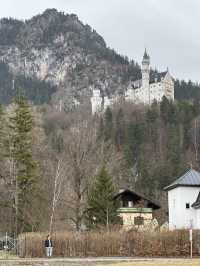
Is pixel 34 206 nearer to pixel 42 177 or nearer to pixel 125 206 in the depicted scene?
pixel 42 177

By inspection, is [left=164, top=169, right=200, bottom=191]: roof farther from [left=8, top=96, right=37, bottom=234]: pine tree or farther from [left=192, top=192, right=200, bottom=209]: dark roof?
[left=8, top=96, right=37, bottom=234]: pine tree

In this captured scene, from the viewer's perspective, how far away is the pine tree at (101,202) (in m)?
62.1

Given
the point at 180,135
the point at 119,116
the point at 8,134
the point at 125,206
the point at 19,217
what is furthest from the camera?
the point at 119,116

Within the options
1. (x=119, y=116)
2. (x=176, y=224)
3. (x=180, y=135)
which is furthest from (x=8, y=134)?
(x=119, y=116)

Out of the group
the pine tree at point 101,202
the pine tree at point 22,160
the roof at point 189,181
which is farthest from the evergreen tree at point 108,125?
the pine tree at point 22,160

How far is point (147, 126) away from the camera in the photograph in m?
172

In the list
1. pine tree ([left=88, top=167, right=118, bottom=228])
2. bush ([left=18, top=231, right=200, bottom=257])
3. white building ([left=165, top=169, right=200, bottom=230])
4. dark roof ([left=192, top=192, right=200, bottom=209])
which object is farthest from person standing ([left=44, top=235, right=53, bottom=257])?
white building ([left=165, top=169, right=200, bottom=230])

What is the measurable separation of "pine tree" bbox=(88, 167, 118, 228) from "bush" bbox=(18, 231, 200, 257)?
54.9 ft

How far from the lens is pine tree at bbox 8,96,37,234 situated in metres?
59.0

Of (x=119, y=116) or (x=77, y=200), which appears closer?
(x=77, y=200)

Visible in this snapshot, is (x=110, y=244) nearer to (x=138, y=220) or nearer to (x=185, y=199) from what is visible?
(x=185, y=199)

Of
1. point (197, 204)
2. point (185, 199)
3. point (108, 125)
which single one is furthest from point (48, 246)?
point (108, 125)

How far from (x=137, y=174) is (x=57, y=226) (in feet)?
220

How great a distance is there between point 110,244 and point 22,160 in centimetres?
1903
